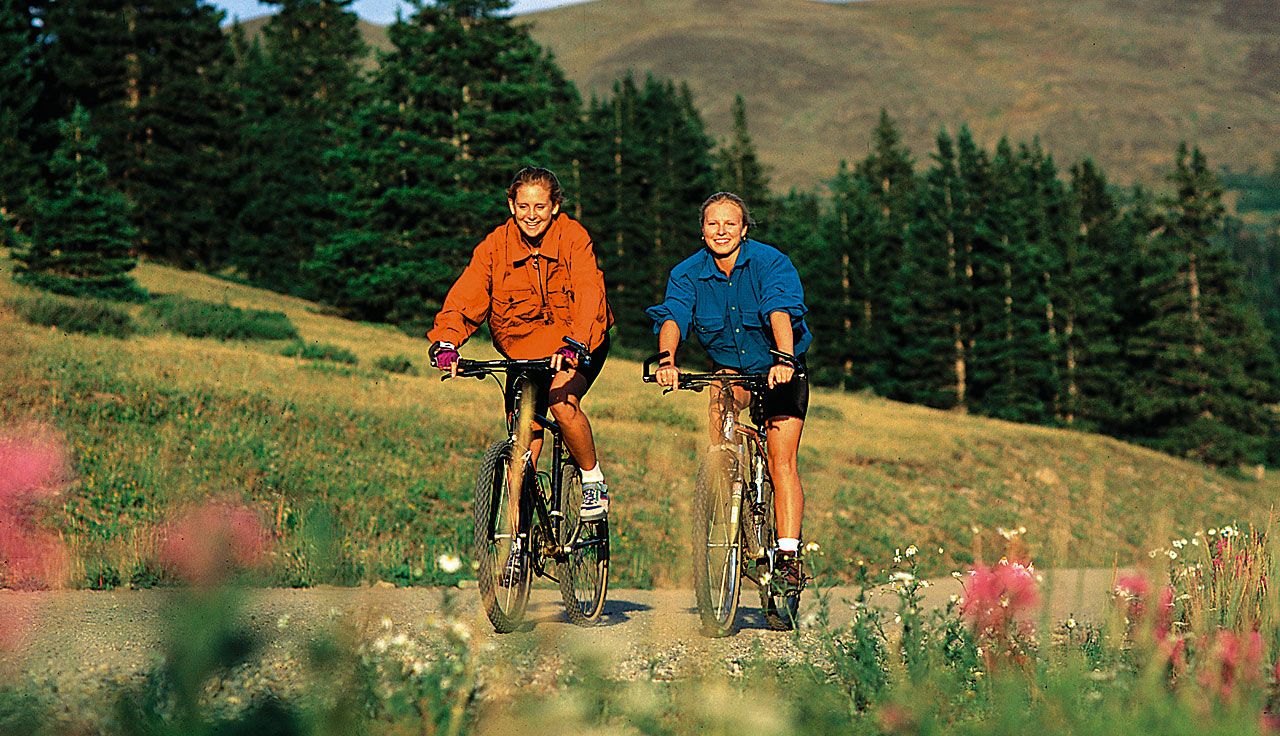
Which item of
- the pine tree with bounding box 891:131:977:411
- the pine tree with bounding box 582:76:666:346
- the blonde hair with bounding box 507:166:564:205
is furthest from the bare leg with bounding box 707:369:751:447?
the pine tree with bounding box 891:131:977:411

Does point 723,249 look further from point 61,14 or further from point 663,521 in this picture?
point 61,14

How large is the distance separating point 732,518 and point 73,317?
785 inches

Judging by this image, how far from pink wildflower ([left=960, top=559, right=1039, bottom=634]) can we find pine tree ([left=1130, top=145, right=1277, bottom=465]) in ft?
172

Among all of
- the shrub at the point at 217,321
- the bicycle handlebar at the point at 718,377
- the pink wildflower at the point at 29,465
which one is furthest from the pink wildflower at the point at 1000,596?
the shrub at the point at 217,321

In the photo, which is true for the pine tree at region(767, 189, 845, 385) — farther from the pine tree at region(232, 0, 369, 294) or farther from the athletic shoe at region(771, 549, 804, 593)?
the athletic shoe at region(771, 549, 804, 593)

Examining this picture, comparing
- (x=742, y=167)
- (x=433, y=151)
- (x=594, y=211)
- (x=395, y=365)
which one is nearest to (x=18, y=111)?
(x=433, y=151)

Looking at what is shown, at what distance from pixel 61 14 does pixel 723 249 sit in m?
56.2

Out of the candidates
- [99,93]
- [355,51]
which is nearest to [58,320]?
[99,93]

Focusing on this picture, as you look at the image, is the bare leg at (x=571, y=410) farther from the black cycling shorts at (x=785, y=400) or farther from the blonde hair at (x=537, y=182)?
the blonde hair at (x=537, y=182)

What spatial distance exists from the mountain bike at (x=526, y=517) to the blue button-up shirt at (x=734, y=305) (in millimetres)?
707

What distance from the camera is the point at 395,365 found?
25.9 m

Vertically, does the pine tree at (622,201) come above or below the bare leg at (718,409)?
above

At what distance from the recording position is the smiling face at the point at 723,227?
242 inches

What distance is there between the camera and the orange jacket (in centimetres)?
599
